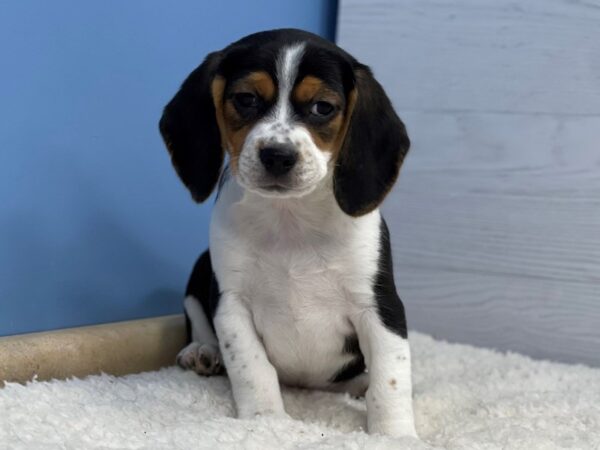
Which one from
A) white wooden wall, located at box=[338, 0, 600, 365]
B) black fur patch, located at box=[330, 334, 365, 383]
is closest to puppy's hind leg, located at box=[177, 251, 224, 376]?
black fur patch, located at box=[330, 334, 365, 383]

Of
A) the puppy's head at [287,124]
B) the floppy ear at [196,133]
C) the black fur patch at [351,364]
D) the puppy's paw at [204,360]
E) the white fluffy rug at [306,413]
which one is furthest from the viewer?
the puppy's paw at [204,360]

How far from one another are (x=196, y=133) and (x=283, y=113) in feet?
0.79

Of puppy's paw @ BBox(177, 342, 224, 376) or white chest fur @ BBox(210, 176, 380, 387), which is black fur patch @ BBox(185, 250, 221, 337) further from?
white chest fur @ BBox(210, 176, 380, 387)

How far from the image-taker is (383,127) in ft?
6.24

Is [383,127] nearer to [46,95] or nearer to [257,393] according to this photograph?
[257,393]

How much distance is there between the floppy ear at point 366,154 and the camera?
188 cm

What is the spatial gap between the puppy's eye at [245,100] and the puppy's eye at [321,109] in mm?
128

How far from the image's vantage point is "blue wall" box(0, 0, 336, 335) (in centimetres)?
221

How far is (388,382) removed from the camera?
1892 millimetres

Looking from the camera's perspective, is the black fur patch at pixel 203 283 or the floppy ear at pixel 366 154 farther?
the black fur patch at pixel 203 283

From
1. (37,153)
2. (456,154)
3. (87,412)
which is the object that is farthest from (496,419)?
(37,153)

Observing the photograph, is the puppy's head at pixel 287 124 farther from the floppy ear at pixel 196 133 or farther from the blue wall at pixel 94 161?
the blue wall at pixel 94 161

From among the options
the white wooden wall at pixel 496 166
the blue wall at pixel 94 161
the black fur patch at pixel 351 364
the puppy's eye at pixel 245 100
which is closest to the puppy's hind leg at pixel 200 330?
the blue wall at pixel 94 161

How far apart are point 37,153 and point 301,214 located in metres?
0.79
